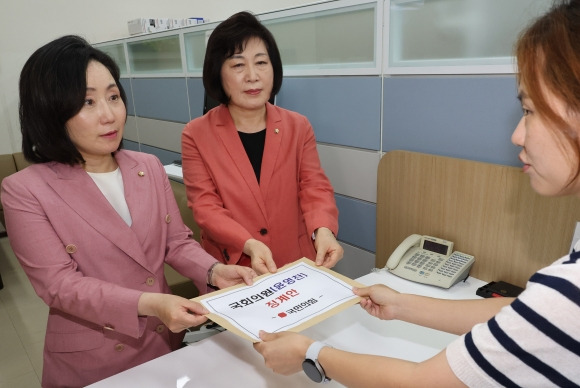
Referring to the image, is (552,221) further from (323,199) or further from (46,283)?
(46,283)

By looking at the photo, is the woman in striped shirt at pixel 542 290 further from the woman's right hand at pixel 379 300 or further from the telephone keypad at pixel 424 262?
the telephone keypad at pixel 424 262

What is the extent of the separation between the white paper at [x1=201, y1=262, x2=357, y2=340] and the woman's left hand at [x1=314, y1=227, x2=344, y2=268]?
0.11m

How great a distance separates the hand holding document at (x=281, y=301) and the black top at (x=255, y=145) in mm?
561

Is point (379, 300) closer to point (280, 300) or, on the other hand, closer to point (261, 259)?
point (280, 300)

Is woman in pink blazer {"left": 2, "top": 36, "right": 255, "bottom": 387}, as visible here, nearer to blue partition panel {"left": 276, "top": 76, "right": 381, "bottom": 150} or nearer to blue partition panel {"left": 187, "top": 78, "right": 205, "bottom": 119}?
blue partition panel {"left": 276, "top": 76, "right": 381, "bottom": 150}

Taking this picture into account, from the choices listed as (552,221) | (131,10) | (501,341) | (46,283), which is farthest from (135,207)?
(131,10)

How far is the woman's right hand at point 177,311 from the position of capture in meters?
1.00

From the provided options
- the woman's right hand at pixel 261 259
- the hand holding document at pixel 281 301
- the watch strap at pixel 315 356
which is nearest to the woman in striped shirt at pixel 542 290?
the watch strap at pixel 315 356

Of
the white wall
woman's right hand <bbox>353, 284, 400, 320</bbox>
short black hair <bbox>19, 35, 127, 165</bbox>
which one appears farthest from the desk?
the white wall

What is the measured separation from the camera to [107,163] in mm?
1296

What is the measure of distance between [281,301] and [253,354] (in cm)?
16

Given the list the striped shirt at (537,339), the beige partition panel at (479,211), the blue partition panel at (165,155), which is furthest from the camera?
the blue partition panel at (165,155)

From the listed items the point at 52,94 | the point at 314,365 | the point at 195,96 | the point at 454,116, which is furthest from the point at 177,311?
the point at 195,96

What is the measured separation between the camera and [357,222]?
2.03 meters
